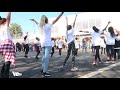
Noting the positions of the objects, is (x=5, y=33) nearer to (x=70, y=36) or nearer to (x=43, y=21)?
(x=43, y=21)

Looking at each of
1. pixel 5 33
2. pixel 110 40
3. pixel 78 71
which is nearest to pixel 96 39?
pixel 110 40

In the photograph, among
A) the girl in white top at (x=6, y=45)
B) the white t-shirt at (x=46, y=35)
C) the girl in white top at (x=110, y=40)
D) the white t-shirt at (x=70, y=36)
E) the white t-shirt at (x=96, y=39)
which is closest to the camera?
the girl in white top at (x=6, y=45)

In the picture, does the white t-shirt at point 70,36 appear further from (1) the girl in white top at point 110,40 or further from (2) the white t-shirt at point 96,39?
(1) the girl in white top at point 110,40

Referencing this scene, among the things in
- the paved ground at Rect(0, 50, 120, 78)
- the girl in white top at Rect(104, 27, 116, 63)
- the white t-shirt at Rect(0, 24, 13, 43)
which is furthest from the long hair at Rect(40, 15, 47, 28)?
the girl in white top at Rect(104, 27, 116, 63)

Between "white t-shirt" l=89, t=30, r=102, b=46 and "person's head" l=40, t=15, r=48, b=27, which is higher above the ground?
"person's head" l=40, t=15, r=48, b=27

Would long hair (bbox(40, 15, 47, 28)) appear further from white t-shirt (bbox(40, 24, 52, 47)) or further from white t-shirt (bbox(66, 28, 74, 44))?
white t-shirt (bbox(66, 28, 74, 44))

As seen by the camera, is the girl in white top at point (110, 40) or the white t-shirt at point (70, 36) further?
the girl in white top at point (110, 40)

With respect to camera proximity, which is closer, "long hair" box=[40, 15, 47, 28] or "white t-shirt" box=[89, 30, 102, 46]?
"long hair" box=[40, 15, 47, 28]

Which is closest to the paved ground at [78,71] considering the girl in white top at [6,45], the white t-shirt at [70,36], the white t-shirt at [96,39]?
the white t-shirt at [96,39]

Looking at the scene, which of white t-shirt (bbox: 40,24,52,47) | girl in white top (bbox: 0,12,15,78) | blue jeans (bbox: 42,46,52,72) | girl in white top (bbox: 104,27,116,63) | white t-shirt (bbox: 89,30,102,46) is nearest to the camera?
girl in white top (bbox: 0,12,15,78)
